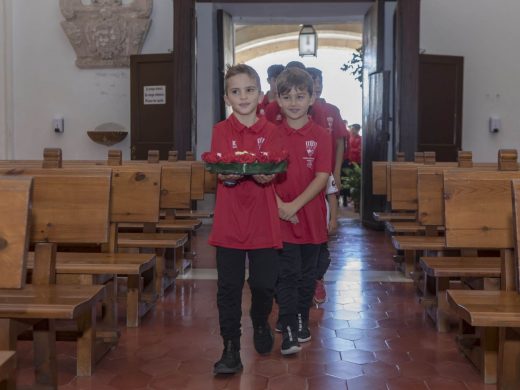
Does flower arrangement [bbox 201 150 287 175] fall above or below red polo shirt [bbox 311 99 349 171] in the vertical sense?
below

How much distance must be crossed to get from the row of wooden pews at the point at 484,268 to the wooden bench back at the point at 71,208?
4.88 feet

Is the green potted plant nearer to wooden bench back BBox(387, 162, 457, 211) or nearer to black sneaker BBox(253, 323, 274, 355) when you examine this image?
wooden bench back BBox(387, 162, 457, 211)

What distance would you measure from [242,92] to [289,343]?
1232mm

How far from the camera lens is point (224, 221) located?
3.18 metres

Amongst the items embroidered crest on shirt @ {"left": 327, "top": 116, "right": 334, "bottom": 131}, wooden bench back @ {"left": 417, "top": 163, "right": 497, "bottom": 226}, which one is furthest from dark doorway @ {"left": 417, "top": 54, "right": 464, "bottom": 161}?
wooden bench back @ {"left": 417, "top": 163, "right": 497, "bottom": 226}

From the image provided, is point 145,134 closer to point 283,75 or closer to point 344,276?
point 344,276

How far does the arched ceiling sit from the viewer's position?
16141mm

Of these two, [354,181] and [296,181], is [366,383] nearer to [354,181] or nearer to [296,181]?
[296,181]

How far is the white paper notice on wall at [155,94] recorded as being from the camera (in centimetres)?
924

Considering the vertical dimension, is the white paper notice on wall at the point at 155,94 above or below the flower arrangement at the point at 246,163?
above

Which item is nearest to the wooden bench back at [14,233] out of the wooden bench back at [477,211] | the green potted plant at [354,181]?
the wooden bench back at [477,211]

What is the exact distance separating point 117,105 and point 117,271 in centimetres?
655

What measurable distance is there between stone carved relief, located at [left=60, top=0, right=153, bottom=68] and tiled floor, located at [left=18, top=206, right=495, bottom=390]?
5034 mm

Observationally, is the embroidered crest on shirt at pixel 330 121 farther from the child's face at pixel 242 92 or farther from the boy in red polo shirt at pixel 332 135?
the child's face at pixel 242 92
